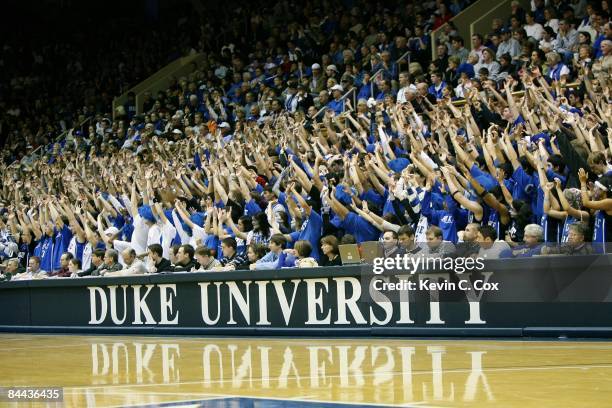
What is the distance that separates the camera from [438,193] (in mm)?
13555

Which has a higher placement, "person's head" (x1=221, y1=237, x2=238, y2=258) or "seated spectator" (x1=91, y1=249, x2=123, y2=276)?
"person's head" (x1=221, y1=237, x2=238, y2=258)

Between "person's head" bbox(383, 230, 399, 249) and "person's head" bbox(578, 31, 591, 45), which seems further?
"person's head" bbox(578, 31, 591, 45)

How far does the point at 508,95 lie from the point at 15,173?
15.2m

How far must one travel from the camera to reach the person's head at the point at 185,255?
14.7 meters

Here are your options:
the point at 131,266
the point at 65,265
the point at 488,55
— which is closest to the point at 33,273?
the point at 65,265

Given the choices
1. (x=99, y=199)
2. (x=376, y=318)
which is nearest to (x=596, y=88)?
(x=376, y=318)

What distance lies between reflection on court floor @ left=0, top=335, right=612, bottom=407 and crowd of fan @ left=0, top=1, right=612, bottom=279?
4.92 ft

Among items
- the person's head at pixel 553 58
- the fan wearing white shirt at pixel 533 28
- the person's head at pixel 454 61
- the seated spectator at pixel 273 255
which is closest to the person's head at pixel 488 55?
the person's head at pixel 454 61

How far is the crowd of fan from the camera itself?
12.5 m

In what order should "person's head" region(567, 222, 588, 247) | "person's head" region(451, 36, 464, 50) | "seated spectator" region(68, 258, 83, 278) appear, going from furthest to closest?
"person's head" region(451, 36, 464, 50)
"seated spectator" region(68, 258, 83, 278)
"person's head" region(567, 222, 588, 247)

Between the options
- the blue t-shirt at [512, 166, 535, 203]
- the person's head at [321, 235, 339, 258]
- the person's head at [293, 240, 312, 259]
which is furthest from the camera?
the person's head at [293, 240, 312, 259]

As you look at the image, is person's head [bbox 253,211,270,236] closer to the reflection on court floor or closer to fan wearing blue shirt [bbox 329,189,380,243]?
fan wearing blue shirt [bbox 329,189,380,243]

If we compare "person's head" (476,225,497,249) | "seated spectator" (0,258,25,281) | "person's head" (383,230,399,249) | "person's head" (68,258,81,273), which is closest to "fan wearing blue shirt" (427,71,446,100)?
"person's head" (383,230,399,249)

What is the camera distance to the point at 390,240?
12047 millimetres
